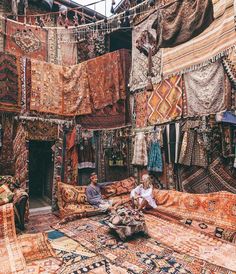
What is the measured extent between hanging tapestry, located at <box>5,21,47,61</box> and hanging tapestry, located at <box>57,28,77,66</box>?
18.5 inches

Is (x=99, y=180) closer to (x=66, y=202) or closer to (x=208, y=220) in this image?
(x=66, y=202)

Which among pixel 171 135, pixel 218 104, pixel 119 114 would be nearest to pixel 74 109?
→ pixel 119 114

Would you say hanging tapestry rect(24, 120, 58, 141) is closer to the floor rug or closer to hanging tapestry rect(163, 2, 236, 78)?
the floor rug

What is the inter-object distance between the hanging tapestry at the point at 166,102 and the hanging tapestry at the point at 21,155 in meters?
3.48

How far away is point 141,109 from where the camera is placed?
676cm

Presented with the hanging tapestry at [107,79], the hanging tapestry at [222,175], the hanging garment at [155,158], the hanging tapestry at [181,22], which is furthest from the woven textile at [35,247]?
the hanging tapestry at [181,22]

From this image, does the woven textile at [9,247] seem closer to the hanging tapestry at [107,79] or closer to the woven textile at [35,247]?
the woven textile at [35,247]

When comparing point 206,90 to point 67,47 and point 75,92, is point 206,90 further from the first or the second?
point 67,47

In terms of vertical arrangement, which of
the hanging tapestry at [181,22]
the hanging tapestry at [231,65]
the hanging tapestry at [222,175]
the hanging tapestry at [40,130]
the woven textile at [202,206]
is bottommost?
the woven textile at [202,206]

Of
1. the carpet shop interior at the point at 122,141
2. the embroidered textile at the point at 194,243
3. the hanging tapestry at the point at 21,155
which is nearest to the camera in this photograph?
the embroidered textile at the point at 194,243

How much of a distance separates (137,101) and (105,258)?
4.66 meters

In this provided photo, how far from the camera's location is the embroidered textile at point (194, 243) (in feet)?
10.5

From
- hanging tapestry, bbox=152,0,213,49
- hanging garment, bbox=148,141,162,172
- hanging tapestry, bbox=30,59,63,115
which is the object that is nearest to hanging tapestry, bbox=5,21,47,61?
hanging tapestry, bbox=30,59,63,115

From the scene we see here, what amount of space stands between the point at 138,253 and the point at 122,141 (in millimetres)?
4078
